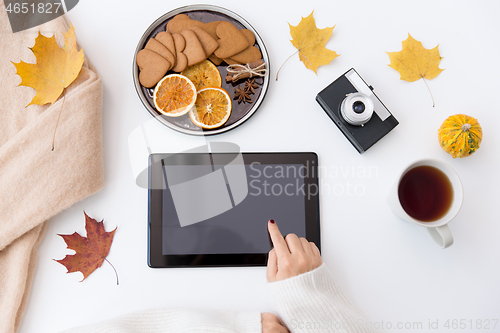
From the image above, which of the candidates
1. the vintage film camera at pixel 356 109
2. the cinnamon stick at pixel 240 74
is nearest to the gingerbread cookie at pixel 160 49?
the cinnamon stick at pixel 240 74

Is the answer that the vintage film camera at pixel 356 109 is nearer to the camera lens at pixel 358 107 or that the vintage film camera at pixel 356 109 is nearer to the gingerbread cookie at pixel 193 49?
the camera lens at pixel 358 107

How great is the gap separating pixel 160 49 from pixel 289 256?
0.54 m

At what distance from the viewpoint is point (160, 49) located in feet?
2.21

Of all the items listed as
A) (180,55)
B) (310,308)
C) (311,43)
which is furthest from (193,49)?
(310,308)

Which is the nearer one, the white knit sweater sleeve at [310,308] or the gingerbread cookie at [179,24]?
the white knit sweater sleeve at [310,308]

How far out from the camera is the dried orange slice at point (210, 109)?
68cm

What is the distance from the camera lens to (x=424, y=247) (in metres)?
0.71

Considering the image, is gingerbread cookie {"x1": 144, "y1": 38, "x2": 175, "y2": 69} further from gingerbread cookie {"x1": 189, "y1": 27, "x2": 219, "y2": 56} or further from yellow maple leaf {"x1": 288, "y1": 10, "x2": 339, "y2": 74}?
yellow maple leaf {"x1": 288, "y1": 10, "x2": 339, "y2": 74}

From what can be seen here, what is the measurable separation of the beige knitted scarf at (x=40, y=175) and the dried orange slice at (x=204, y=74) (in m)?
0.22

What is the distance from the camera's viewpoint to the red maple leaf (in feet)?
2.24

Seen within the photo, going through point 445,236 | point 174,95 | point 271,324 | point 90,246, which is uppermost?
point 174,95

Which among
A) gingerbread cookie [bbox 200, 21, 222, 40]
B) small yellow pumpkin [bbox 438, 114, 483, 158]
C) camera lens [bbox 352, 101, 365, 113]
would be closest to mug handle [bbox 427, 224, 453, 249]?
small yellow pumpkin [bbox 438, 114, 483, 158]

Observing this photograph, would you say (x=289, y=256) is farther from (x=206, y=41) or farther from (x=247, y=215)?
(x=206, y=41)

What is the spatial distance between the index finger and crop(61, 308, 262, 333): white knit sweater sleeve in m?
0.15
